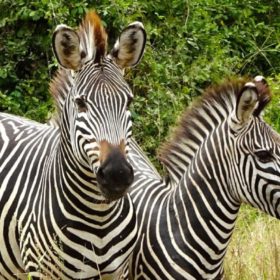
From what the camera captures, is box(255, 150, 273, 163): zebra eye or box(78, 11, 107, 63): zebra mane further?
box(255, 150, 273, 163): zebra eye

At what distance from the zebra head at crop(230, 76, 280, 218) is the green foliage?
3.38 m

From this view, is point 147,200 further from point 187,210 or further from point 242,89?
point 242,89

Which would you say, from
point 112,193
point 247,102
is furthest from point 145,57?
point 112,193

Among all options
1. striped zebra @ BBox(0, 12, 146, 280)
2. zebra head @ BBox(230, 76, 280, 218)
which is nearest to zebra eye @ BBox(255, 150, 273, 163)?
zebra head @ BBox(230, 76, 280, 218)

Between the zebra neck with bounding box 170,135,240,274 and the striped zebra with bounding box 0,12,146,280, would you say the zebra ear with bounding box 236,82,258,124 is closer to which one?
the zebra neck with bounding box 170,135,240,274

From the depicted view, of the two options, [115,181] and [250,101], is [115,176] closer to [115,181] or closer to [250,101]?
[115,181]

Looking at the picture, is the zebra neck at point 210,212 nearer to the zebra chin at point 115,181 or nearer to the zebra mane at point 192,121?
the zebra mane at point 192,121

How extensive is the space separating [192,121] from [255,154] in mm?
686

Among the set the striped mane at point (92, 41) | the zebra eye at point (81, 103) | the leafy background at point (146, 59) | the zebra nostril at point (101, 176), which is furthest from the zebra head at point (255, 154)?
the leafy background at point (146, 59)

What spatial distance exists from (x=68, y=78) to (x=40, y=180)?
2.17 feet

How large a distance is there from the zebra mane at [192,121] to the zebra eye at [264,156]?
1.48 feet

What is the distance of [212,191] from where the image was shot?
646 cm

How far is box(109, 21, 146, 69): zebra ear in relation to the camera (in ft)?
19.4

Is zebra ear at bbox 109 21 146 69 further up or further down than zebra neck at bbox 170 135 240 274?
further up
